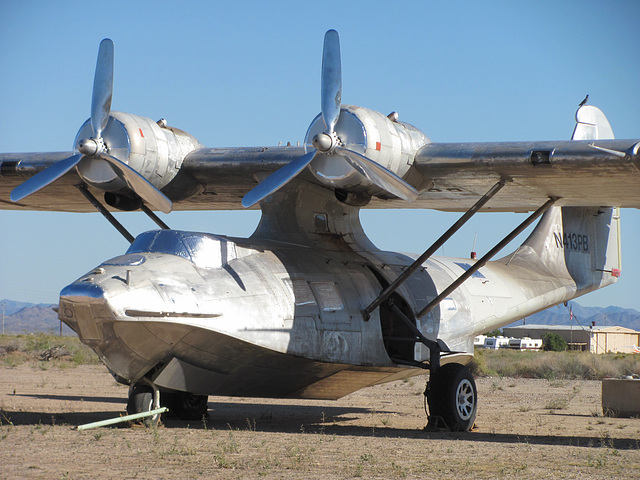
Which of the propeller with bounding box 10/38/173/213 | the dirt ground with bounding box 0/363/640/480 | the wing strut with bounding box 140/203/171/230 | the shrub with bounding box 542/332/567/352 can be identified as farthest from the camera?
Answer: the shrub with bounding box 542/332/567/352

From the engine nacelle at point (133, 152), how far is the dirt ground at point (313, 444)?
3870 mm

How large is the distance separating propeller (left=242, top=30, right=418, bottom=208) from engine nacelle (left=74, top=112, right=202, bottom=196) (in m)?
2.37

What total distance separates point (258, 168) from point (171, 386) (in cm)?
412

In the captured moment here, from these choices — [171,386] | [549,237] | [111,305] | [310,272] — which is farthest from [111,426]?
[549,237]

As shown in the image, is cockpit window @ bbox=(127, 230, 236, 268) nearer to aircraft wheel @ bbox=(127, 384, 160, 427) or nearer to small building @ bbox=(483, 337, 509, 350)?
aircraft wheel @ bbox=(127, 384, 160, 427)

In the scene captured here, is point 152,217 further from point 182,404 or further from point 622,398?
point 622,398

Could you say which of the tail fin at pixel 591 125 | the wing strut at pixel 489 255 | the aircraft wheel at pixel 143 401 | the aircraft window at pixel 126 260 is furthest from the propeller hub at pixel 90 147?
the tail fin at pixel 591 125

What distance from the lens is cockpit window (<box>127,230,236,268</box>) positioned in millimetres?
11844

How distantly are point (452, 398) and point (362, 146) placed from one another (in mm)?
4194

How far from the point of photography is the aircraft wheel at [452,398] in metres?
13.1

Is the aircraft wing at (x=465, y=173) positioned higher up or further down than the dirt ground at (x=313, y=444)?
higher up

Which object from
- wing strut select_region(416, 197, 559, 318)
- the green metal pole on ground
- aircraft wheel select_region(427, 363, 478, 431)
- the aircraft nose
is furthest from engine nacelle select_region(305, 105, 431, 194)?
the green metal pole on ground

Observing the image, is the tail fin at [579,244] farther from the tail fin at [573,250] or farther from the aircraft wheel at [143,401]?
the aircraft wheel at [143,401]

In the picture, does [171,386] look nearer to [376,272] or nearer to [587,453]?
[376,272]
